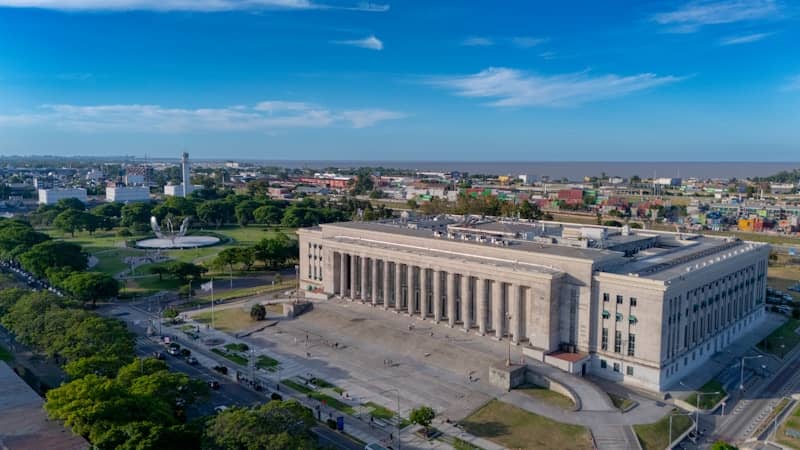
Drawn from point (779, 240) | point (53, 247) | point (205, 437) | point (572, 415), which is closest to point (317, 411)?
point (205, 437)

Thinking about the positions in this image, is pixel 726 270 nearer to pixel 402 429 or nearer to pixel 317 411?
pixel 402 429

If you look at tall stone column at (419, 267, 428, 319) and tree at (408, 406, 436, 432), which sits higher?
tall stone column at (419, 267, 428, 319)

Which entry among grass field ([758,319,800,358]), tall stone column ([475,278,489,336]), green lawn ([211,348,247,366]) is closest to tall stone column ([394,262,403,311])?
tall stone column ([475,278,489,336])

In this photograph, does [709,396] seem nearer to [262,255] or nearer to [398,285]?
[398,285]

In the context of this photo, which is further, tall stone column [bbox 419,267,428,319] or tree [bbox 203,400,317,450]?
tall stone column [bbox 419,267,428,319]

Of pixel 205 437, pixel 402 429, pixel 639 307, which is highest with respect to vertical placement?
pixel 639 307

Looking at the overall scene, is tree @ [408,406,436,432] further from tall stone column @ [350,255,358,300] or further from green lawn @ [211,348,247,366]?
tall stone column @ [350,255,358,300]
